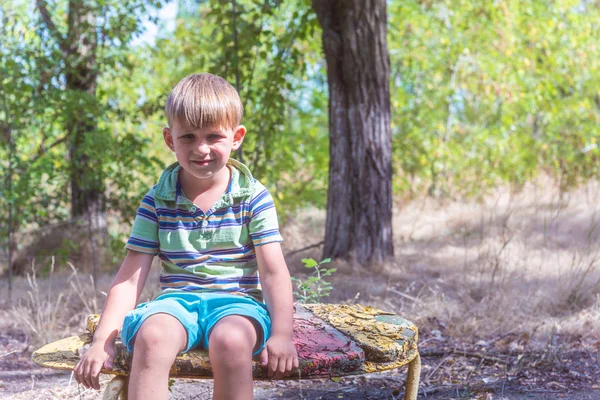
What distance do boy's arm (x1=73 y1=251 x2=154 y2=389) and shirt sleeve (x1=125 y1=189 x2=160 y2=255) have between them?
0.09ft

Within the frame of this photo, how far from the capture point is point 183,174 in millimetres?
2287

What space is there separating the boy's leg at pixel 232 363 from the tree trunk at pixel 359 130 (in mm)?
3299

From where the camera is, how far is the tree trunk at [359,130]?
16.4 feet

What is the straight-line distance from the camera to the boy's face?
209 cm

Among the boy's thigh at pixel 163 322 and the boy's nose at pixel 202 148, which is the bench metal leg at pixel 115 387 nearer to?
the boy's thigh at pixel 163 322

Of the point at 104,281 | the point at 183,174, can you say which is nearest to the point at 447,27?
the point at 104,281

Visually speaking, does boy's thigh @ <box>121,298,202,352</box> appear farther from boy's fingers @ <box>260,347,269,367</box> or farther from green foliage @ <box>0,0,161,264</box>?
green foliage @ <box>0,0,161,264</box>

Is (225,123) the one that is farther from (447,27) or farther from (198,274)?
(447,27)

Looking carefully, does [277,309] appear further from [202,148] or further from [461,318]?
[461,318]

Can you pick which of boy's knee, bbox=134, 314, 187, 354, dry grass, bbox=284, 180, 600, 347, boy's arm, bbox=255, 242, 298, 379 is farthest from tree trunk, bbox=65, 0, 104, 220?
boy's knee, bbox=134, 314, 187, 354

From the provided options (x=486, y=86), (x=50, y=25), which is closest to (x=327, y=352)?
(x=50, y=25)

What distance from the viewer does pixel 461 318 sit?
13.2ft

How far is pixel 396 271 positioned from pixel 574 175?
7042mm

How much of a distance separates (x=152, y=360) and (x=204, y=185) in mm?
659
